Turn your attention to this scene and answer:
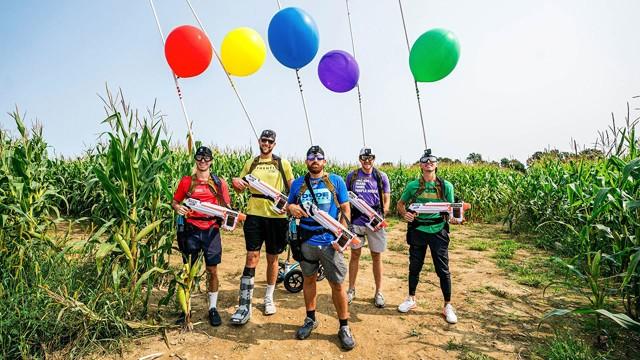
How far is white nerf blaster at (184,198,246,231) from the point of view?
3875 mm

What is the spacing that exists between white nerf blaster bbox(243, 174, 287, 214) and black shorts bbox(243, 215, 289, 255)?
1.34 feet

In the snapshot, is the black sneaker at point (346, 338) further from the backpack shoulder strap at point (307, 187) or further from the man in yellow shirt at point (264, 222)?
the backpack shoulder strap at point (307, 187)

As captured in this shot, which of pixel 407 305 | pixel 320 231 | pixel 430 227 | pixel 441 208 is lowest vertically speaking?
pixel 407 305

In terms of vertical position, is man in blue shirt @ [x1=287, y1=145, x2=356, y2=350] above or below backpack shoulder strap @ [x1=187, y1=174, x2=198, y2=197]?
below

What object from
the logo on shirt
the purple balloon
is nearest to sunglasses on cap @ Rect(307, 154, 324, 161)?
the logo on shirt

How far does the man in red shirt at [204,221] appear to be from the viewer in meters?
4.09

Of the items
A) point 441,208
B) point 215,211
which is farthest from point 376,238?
point 215,211

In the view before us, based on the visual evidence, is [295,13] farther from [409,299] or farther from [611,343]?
[611,343]

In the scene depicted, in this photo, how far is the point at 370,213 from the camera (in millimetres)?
4586

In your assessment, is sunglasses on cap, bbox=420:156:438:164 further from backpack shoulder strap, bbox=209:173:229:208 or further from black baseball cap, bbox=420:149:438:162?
backpack shoulder strap, bbox=209:173:229:208

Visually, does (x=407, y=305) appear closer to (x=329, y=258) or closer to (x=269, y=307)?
(x=329, y=258)

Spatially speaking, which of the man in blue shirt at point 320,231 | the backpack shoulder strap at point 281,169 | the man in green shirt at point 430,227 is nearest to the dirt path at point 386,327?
the man in blue shirt at point 320,231

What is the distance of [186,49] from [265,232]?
11.6 ft

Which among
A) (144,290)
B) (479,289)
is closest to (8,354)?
(144,290)
